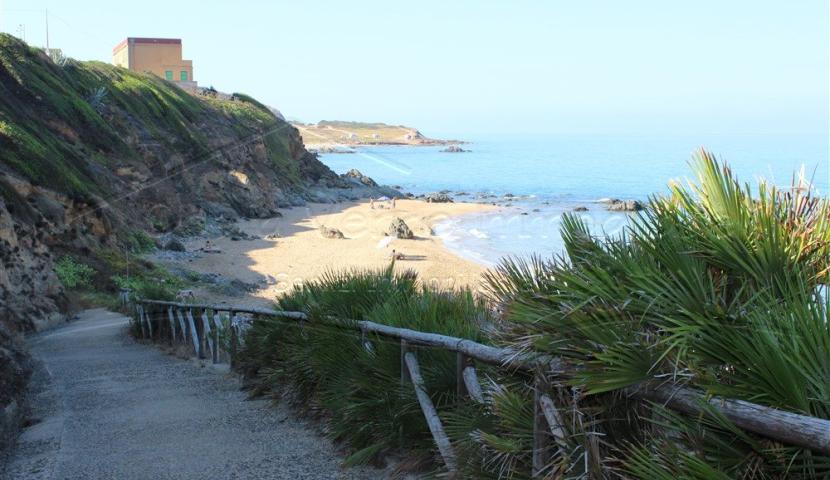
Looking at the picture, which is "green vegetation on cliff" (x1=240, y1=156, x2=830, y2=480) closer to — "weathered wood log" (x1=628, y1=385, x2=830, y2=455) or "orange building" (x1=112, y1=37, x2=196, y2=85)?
"weathered wood log" (x1=628, y1=385, x2=830, y2=455)

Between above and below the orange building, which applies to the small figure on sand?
below

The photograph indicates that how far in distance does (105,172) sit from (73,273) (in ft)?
42.2

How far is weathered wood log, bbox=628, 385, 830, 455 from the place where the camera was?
7.84ft

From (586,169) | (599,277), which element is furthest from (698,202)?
(586,169)

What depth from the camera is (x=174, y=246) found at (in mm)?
35094

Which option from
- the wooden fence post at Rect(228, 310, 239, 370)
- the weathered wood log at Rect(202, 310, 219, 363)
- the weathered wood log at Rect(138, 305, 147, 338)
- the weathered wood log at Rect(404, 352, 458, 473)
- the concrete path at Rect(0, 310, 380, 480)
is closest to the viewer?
the weathered wood log at Rect(404, 352, 458, 473)

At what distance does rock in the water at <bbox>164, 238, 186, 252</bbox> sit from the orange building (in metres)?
58.1

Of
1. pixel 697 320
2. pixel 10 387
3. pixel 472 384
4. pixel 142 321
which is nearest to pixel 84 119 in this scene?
pixel 142 321

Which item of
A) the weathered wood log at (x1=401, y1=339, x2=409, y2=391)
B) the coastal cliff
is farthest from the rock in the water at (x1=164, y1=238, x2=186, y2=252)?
the weathered wood log at (x1=401, y1=339, x2=409, y2=391)

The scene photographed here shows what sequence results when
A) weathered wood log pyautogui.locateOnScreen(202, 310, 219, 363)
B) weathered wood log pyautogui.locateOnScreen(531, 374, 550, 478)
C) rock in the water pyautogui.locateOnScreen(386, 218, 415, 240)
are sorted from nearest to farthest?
weathered wood log pyautogui.locateOnScreen(531, 374, 550, 478) → weathered wood log pyautogui.locateOnScreen(202, 310, 219, 363) → rock in the water pyautogui.locateOnScreen(386, 218, 415, 240)

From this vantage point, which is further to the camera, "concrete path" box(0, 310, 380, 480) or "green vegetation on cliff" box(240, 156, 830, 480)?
"concrete path" box(0, 310, 380, 480)

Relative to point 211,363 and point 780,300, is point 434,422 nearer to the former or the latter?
point 780,300

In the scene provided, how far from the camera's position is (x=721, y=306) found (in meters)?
3.02

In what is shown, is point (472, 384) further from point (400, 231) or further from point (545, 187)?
point (545, 187)
